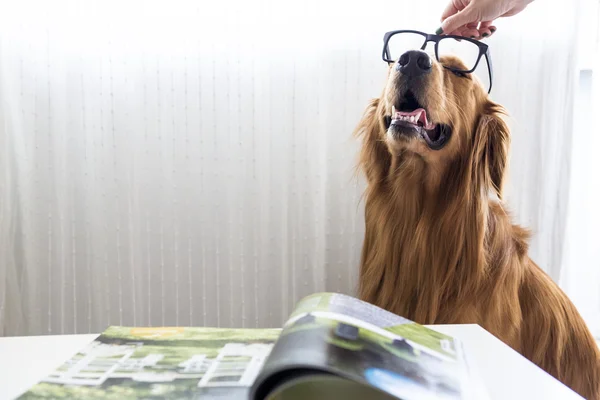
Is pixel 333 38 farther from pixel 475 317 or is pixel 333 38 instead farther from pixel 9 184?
pixel 9 184

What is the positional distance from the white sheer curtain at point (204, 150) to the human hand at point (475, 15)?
0.20 metres

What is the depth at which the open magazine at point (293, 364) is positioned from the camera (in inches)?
Answer: 13.9

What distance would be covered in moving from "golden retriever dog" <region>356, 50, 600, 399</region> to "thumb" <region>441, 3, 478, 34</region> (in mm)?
89

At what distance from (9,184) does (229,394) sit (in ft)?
3.50

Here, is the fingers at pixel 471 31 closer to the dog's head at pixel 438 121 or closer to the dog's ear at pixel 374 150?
the dog's head at pixel 438 121

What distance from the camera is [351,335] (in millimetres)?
409

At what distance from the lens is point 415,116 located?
887 mm

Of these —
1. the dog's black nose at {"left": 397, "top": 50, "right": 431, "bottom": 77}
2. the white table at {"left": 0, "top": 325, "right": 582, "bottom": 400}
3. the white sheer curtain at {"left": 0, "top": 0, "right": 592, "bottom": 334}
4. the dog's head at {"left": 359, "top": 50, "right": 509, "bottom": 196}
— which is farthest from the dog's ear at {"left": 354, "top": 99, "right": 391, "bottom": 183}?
the white table at {"left": 0, "top": 325, "right": 582, "bottom": 400}

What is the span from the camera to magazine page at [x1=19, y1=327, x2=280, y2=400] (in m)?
0.40

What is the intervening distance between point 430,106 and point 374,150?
16cm

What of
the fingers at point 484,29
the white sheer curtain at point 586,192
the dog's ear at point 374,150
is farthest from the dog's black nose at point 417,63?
the white sheer curtain at point 586,192

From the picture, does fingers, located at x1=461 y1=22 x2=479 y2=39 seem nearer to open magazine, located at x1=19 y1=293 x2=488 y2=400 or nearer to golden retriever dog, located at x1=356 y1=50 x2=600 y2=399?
golden retriever dog, located at x1=356 y1=50 x2=600 y2=399

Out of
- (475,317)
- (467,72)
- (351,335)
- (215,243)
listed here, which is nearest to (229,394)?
(351,335)

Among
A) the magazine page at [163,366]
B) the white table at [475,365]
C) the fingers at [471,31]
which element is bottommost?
the white table at [475,365]
